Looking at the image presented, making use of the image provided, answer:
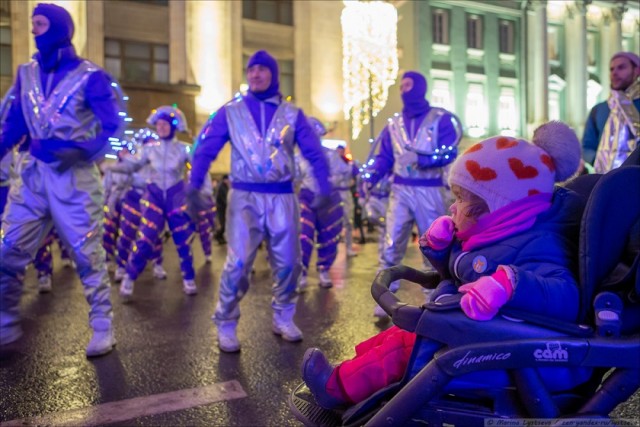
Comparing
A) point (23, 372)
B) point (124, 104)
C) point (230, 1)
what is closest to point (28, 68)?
point (124, 104)

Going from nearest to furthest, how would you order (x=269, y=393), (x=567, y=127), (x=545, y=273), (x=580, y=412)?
(x=580, y=412) < (x=545, y=273) < (x=567, y=127) < (x=269, y=393)

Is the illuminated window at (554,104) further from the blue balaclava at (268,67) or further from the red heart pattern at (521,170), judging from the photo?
the red heart pattern at (521,170)

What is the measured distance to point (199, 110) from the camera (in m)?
23.4

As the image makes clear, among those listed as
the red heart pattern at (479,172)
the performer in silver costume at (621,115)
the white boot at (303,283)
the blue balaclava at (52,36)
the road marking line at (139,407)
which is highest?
the blue balaclava at (52,36)

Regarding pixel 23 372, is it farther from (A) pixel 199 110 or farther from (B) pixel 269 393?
(A) pixel 199 110

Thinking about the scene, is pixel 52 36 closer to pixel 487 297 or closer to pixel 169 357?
pixel 169 357

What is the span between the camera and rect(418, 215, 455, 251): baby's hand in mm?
2119

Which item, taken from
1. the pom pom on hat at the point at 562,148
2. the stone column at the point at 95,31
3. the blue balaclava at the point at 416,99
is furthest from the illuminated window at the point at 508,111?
the pom pom on hat at the point at 562,148

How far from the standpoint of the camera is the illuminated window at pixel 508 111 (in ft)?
116

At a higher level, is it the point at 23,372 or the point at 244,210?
the point at 244,210

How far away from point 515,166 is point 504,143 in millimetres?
101

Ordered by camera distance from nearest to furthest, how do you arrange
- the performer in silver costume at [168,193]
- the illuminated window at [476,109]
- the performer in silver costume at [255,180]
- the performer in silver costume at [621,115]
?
the performer in silver costume at [255,180]
the performer in silver costume at [621,115]
the performer in silver costume at [168,193]
the illuminated window at [476,109]

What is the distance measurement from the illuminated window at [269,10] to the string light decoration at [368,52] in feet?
19.8

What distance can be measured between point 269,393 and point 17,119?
2.64 meters
